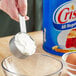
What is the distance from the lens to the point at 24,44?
73 centimetres

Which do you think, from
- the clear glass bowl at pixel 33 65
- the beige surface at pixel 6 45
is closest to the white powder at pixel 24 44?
the clear glass bowl at pixel 33 65

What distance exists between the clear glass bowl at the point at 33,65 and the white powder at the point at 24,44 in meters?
0.03

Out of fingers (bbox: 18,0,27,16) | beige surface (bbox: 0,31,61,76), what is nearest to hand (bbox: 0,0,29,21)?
fingers (bbox: 18,0,27,16)

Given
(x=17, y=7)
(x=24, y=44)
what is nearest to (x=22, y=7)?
(x=17, y=7)

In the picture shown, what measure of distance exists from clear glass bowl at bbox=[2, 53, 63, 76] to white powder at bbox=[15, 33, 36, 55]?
0.03 m

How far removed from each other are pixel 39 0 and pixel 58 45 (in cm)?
53

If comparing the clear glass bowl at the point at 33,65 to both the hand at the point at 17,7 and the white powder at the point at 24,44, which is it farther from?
the hand at the point at 17,7

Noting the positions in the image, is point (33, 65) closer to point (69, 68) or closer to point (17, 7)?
point (69, 68)

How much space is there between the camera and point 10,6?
0.82 meters

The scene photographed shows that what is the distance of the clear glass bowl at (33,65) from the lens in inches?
25.2

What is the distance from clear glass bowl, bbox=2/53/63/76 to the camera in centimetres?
64

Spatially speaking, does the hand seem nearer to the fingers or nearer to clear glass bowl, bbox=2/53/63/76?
the fingers

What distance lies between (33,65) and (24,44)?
8 centimetres

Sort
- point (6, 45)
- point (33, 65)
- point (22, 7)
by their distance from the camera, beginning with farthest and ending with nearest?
1. point (6, 45)
2. point (22, 7)
3. point (33, 65)
